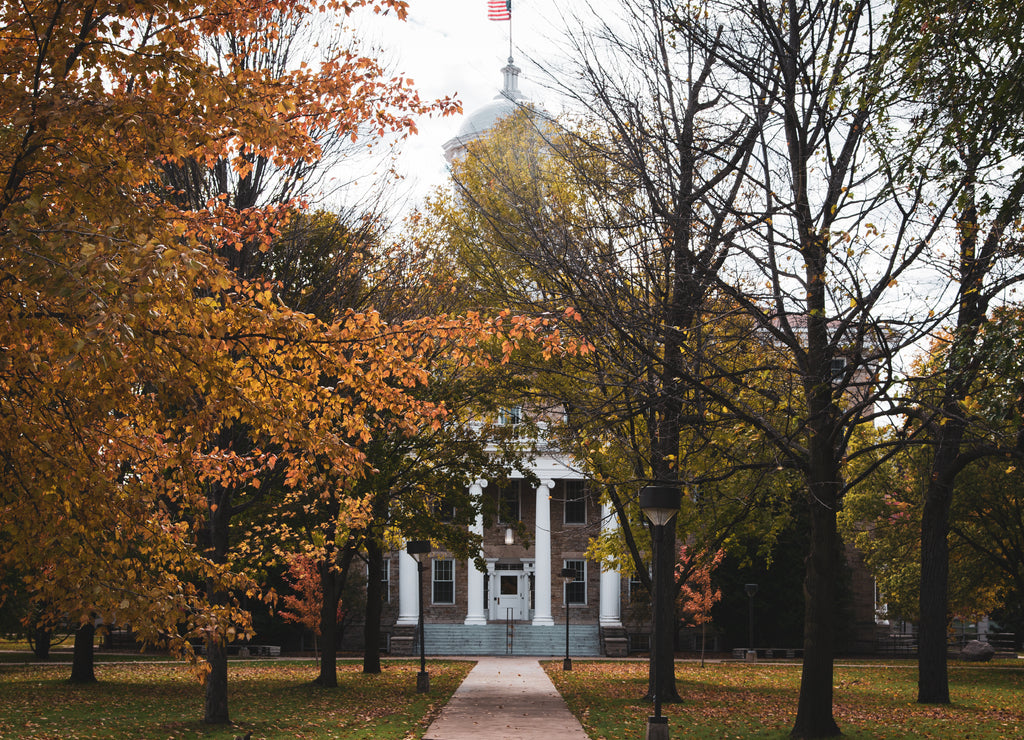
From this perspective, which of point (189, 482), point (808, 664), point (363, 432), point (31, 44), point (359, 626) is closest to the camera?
point (31, 44)

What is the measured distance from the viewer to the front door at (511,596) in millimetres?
45031

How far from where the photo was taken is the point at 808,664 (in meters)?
13.0

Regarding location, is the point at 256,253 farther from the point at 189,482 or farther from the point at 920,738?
the point at 920,738

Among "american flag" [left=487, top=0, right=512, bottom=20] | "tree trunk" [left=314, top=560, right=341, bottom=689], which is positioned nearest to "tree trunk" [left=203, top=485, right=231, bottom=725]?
"tree trunk" [left=314, top=560, right=341, bottom=689]

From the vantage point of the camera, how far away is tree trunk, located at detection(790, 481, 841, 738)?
13.0 metres

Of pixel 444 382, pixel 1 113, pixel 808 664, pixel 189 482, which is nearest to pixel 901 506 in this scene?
pixel 444 382

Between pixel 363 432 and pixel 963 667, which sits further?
pixel 963 667

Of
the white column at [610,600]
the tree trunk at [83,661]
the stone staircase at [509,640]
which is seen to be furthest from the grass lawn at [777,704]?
the tree trunk at [83,661]

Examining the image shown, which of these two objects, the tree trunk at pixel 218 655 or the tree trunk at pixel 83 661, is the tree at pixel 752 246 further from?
the tree trunk at pixel 83 661

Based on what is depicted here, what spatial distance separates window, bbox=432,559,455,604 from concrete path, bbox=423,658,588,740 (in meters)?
18.0

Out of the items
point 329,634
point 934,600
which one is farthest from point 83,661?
point 934,600

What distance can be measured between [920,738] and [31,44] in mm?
13245

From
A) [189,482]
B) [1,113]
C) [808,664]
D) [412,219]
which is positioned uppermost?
[412,219]

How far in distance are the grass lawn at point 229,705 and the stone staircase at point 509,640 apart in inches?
439
